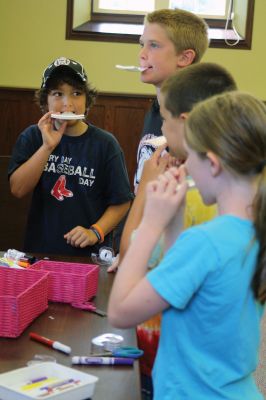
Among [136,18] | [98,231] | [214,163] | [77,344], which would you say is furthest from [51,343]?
[136,18]

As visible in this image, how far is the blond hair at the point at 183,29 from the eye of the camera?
2020mm

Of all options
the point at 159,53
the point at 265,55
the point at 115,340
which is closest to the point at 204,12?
the point at 265,55

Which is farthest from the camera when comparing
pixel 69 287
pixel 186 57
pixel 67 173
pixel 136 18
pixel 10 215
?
pixel 136 18

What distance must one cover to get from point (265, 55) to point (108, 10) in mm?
1383

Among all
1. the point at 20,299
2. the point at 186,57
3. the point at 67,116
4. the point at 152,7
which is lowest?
the point at 20,299

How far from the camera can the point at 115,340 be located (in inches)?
54.7

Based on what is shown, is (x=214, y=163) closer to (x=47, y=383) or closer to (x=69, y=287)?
(x=47, y=383)

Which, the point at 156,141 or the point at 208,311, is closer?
the point at 208,311

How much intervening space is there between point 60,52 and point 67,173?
10.6 ft

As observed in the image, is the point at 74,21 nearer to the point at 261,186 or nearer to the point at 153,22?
the point at 153,22

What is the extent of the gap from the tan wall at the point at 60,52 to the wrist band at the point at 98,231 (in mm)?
3272

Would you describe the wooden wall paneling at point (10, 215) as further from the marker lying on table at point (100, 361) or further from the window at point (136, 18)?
the window at point (136, 18)

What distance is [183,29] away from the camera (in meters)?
2.04

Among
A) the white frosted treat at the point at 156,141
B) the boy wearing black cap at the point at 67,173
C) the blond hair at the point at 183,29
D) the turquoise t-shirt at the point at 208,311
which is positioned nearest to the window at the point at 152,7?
the boy wearing black cap at the point at 67,173
